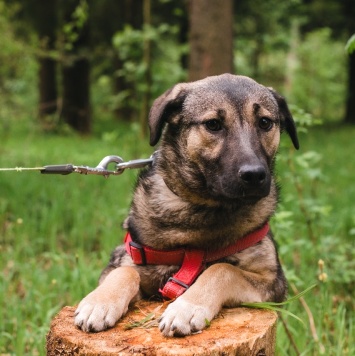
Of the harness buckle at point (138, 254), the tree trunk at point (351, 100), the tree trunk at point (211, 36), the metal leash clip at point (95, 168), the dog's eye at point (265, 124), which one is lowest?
the tree trunk at point (351, 100)

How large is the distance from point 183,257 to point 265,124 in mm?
813

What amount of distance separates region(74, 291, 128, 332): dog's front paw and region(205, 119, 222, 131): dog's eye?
3.22 feet

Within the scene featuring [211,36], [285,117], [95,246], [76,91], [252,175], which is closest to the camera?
[252,175]

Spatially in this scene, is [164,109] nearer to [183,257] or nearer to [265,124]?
[265,124]

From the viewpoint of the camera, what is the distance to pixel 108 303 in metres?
2.40

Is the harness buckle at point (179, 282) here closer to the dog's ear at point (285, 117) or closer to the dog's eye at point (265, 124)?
the dog's eye at point (265, 124)

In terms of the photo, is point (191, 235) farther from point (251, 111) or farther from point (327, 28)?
point (327, 28)

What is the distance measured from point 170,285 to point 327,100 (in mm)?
30439

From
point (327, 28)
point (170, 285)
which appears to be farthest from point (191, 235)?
point (327, 28)

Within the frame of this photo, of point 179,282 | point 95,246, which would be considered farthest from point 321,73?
point 179,282

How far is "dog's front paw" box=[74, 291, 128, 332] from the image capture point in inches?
90.2

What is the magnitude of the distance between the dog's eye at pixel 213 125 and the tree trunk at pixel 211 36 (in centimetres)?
352

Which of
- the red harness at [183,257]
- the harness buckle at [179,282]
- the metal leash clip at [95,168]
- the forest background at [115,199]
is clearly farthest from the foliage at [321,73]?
the harness buckle at [179,282]

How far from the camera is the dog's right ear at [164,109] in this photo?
2949 millimetres
